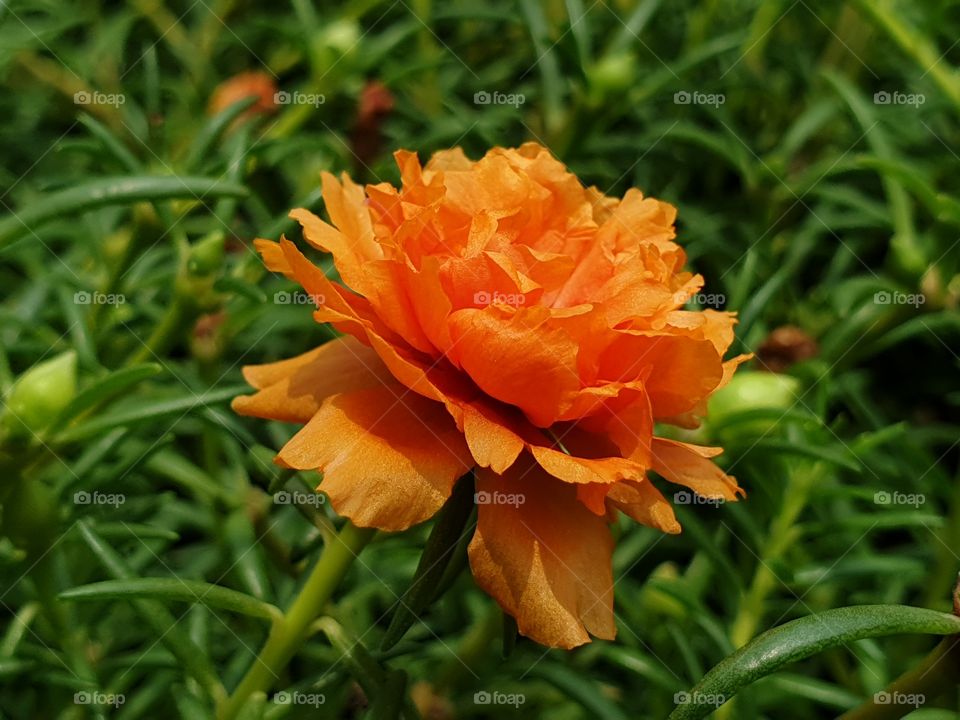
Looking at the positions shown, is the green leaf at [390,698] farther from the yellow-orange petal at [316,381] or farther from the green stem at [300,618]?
the yellow-orange petal at [316,381]

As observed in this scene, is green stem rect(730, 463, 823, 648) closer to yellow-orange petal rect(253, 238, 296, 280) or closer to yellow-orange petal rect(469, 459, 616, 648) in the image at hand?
yellow-orange petal rect(469, 459, 616, 648)

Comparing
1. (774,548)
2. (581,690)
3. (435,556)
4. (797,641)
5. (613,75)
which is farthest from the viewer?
(613,75)

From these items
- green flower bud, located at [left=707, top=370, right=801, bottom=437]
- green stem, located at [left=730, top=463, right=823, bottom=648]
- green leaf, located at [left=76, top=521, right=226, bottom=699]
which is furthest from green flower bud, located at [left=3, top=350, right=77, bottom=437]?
green stem, located at [left=730, top=463, right=823, bottom=648]

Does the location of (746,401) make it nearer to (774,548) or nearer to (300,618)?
(774,548)

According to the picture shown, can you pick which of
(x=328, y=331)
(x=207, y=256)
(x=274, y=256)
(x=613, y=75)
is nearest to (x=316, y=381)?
(x=274, y=256)

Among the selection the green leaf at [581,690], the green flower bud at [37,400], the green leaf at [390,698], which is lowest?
the green leaf at [581,690]

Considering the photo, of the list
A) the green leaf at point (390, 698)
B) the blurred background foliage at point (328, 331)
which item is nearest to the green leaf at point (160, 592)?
the blurred background foliage at point (328, 331)

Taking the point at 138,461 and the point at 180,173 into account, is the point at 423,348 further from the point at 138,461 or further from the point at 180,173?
the point at 180,173
